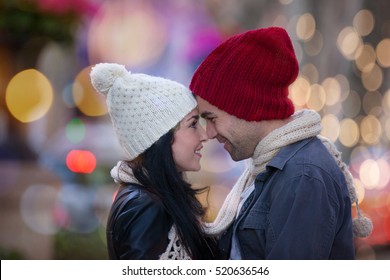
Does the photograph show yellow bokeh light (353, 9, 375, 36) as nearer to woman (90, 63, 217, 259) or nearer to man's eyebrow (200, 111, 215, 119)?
man's eyebrow (200, 111, 215, 119)

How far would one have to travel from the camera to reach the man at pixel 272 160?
287 centimetres

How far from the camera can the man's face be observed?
10.7 feet

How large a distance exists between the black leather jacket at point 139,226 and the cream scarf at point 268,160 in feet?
0.20

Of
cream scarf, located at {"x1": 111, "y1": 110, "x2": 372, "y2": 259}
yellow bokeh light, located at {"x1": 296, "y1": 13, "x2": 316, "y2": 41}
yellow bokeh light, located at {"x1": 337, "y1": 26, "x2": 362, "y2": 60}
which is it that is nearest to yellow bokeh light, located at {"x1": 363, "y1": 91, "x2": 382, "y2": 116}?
yellow bokeh light, located at {"x1": 337, "y1": 26, "x2": 362, "y2": 60}

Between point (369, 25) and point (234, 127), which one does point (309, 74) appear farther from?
point (234, 127)

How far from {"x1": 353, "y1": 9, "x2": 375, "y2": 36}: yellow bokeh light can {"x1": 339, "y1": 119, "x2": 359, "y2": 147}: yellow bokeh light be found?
4.69 feet

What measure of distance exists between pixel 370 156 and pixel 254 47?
8.47 meters

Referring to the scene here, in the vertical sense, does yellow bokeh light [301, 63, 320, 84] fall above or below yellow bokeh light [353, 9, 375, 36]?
below

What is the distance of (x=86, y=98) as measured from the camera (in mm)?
8258

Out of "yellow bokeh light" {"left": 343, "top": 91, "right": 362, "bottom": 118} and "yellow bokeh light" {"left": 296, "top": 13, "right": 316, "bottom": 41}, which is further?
"yellow bokeh light" {"left": 343, "top": 91, "right": 362, "bottom": 118}

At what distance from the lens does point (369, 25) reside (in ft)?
36.6

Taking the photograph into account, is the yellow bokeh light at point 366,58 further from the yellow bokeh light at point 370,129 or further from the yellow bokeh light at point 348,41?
the yellow bokeh light at point 370,129

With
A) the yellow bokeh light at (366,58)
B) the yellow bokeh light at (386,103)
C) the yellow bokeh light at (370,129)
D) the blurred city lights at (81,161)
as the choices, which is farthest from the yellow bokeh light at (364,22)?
the blurred city lights at (81,161)
